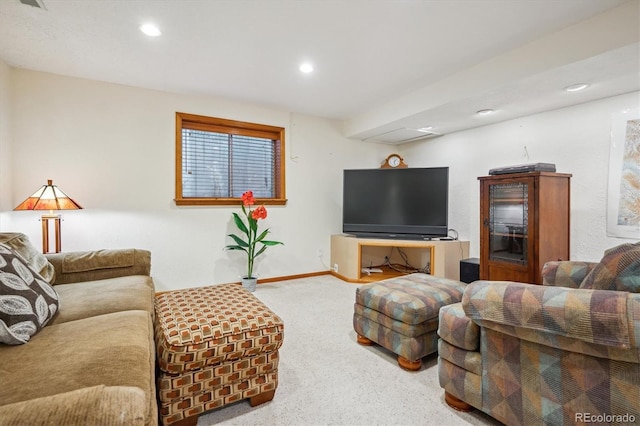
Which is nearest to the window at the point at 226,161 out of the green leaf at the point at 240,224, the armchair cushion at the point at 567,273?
the green leaf at the point at 240,224

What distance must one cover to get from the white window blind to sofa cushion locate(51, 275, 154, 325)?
167 cm

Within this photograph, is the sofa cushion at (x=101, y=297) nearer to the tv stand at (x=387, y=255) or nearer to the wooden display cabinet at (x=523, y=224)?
the tv stand at (x=387, y=255)

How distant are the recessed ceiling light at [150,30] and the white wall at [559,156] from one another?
144 inches

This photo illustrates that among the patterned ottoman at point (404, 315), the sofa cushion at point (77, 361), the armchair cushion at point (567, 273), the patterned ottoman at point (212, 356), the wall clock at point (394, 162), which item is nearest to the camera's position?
the sofa cushion at point (77, 361)

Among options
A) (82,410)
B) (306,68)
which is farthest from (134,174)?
(82,410)

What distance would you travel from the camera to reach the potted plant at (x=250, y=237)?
11.6ft

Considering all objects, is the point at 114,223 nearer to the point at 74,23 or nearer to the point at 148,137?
the point at 148,137

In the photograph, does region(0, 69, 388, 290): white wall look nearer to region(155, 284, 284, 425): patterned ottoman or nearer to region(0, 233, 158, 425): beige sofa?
region(0, 233, 158, 425): beige sofa

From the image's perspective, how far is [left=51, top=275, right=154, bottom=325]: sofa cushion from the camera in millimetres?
1515

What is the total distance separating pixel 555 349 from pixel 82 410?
4.90ft

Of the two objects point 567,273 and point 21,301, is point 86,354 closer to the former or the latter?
point 21,301

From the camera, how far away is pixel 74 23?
2047 mm

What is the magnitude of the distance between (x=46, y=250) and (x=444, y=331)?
329 cm

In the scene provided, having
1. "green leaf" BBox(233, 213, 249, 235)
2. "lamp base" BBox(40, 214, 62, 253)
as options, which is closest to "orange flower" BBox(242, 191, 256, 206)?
"green leaf" BBox(233, 213, 249, 235)
